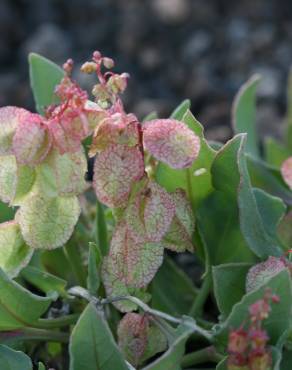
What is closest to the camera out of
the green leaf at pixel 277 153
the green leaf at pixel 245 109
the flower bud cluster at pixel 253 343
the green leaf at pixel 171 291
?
the flower bud cluster at pixel 253 343

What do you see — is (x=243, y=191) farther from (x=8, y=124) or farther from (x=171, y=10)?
(x=171, y=10)

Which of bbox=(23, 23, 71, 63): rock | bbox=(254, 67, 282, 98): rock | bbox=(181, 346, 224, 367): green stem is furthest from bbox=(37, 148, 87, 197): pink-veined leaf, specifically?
bbox=(23, 23, 71, 63): rock

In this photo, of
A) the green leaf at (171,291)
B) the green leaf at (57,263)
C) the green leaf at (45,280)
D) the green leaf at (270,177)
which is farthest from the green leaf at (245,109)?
the green leaf at (45,280)

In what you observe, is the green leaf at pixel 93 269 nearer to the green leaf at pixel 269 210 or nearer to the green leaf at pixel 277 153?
the green leaf at pixel 269 210

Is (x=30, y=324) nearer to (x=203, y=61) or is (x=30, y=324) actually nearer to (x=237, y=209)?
(x=237, y=209)

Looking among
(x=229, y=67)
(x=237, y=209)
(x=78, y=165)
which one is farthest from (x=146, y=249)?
(x=229, y=67)

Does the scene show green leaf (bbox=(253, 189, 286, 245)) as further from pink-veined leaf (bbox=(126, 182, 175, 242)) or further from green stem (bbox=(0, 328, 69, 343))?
green stem (bbox=(0, 328, 69, 343))
